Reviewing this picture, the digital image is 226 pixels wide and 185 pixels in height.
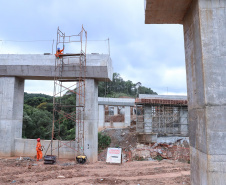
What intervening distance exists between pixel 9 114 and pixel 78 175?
24.9 ft

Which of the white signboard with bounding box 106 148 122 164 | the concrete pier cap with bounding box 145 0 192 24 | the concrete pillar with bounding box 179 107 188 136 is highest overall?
the concrete pier cap with bounding box 145 0 192 24

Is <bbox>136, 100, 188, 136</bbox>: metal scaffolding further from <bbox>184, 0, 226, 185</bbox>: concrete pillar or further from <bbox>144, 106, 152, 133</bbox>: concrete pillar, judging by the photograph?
<bbox>184, 0, 226, 185</bbox>: concrete pillar

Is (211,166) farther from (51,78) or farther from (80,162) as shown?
(51,78)

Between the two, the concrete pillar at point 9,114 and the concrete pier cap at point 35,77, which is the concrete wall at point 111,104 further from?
the concrete pillar at point 9,114

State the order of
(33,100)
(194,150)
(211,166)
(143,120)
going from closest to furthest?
(211,166)
(194,150)
(143,120)
(33,100)

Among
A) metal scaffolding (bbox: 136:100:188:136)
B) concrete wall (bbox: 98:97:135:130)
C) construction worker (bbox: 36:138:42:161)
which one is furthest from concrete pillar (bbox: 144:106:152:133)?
construction worker (bbox: 36:138:42:161)

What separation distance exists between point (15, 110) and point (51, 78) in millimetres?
3522

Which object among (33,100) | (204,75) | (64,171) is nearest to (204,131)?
(204,75)

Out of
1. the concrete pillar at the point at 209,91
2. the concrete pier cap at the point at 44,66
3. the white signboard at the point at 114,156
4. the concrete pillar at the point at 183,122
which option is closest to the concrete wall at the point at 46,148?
the white signboard at the point at 114,156

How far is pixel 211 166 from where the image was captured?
4.36 meters

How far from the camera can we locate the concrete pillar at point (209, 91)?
4.38 m

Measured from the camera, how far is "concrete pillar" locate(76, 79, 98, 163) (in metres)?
13.3

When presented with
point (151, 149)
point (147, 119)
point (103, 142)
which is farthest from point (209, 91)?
point (103, 142)

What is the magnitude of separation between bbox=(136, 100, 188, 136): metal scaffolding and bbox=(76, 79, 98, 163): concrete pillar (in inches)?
259
